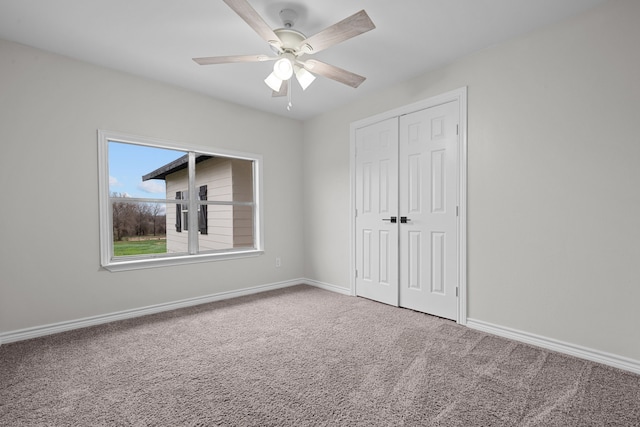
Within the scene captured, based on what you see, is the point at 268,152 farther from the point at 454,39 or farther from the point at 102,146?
the point at 454,39

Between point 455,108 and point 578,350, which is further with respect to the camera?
point 455,108

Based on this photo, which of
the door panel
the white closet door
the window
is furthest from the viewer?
the door panel

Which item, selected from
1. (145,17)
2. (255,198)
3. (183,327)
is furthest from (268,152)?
(183,327)

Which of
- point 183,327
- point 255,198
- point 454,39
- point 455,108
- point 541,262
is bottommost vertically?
point 183,327

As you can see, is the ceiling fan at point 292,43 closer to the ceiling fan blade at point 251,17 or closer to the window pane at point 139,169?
the ceiling fan blade at point 251,17

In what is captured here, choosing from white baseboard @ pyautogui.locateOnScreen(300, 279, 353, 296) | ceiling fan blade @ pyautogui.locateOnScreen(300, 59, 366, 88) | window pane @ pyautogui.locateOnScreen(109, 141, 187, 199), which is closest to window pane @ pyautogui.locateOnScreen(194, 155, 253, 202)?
window pane @ pyautogui.locateOnScreen(109, 141, 187, 199)

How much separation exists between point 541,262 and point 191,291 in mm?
3540

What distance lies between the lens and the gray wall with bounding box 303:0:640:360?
2.06m

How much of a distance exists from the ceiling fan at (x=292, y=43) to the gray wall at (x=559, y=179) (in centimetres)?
134

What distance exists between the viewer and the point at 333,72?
2.46 m

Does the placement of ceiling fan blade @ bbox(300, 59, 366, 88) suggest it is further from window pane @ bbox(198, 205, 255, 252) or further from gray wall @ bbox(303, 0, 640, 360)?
window pane @ bbox(198, 205, 255, 252)

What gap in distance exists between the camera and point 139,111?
321 centimetres

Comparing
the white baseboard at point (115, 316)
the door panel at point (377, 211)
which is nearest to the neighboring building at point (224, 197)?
the white baseboard at point (115, 316)

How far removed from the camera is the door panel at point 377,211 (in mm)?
3498
